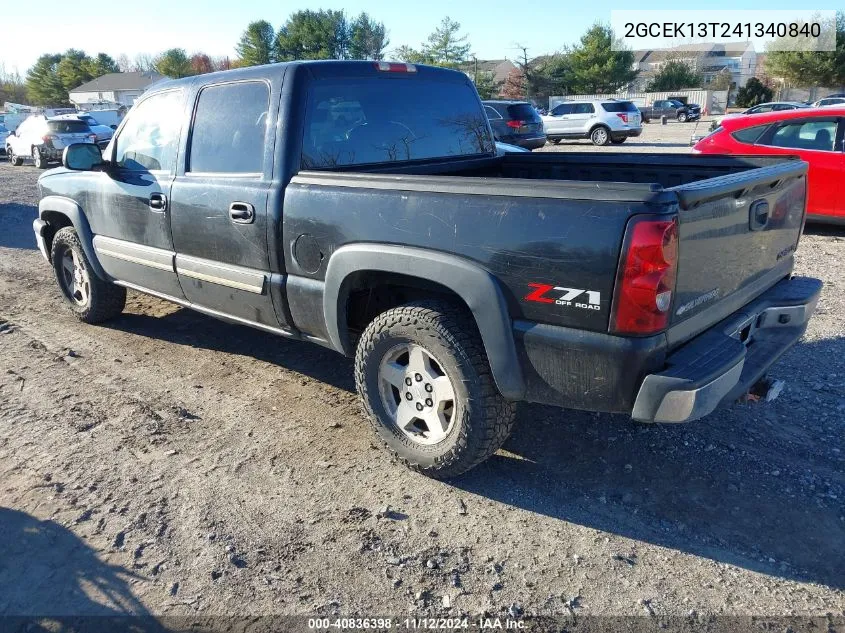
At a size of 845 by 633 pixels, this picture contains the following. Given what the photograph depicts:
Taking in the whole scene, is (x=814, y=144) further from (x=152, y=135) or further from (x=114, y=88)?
(x=114, y=88)

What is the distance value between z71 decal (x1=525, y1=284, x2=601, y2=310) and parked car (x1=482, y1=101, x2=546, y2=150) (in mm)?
16793

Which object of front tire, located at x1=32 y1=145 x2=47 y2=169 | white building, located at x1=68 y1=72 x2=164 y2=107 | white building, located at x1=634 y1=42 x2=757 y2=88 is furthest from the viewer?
white building, located at x1=68 y1=72 x2=164 y2=107

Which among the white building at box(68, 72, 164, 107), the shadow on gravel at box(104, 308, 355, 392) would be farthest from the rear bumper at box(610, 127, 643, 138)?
the white building at box(68, 72, 164, 107)

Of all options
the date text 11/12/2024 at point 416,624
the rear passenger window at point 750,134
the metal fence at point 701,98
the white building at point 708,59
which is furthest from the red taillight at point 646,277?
the white building at point 708,59

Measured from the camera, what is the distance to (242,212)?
3705 mm

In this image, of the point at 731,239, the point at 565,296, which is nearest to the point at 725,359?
the point at 731,239

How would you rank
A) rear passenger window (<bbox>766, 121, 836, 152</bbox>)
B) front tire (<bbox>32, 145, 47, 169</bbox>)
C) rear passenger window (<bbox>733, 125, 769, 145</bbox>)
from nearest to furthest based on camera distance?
rear passenger window (<bbox>766, 121, 836, 152</bbox>) → rear passenger window (<bbox>733, 125, 769, 145</bbox>) → front tire (<bbox>32, 145, 47, 169</bbox>)

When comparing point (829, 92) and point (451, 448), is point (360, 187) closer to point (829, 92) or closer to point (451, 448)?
point (451, 448)

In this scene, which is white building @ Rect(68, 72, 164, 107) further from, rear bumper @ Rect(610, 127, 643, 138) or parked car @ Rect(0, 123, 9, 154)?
rear bumper @ Rect(610, 127, 643, 138)

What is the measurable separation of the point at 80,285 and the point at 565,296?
4.52 meters

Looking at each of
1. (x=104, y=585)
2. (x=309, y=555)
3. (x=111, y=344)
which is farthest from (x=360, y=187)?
(x=111, y=344)

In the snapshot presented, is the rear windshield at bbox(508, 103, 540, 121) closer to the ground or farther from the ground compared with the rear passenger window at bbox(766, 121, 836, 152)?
farther from the ground

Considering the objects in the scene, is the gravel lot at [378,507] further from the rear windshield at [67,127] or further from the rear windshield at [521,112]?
the rear windshield at [67,127]

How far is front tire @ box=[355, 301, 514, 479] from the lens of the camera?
2.99 meters
